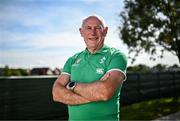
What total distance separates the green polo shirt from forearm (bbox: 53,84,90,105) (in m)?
0.06

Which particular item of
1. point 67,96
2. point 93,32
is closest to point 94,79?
point 67,96

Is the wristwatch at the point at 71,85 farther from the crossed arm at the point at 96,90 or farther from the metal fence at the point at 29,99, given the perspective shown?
the metal fence at the point at 29,99

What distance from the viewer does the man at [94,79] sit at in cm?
379

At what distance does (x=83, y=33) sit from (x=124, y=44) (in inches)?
936

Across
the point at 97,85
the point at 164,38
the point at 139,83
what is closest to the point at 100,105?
the point at 97,85

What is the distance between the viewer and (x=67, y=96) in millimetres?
3957

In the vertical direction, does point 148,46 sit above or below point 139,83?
above

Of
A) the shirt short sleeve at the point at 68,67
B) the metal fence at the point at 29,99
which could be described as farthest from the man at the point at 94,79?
the metal fence at the point at 29,99

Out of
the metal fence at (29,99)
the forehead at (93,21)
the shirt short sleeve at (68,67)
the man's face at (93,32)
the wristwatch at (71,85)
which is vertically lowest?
the metal fence at (29,99)

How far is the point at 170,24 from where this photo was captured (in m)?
25.4

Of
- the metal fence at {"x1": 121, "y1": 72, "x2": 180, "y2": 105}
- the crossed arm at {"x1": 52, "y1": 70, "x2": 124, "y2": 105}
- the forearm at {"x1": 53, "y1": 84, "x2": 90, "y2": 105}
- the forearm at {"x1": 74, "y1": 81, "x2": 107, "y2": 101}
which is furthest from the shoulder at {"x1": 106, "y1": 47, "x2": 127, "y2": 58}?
the metal fence at {"x1": 121, "y1": 72, "x2": 180, "y2": 105}

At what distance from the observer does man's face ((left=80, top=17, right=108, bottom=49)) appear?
4021 mm

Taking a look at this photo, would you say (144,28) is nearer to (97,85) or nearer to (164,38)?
(164,38)

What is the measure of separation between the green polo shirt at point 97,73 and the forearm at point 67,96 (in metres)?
0.06
